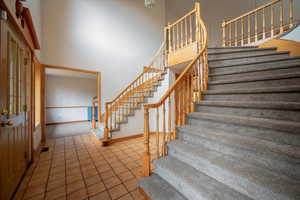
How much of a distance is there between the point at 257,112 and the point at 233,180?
2.85 feet

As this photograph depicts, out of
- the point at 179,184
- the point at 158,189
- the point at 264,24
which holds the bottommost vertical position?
the point at 158,189

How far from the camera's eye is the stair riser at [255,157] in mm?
945

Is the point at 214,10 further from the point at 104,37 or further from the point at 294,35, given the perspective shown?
the point at 104,37

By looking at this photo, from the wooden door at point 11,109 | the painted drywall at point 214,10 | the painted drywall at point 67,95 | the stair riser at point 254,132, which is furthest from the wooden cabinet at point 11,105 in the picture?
the painted drywall at point 214,10

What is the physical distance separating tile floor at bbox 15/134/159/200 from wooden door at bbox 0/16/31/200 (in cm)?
24

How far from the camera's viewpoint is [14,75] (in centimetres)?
146

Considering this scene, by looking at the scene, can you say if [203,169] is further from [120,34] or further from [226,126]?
[120,34]

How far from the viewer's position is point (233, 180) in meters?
1.02

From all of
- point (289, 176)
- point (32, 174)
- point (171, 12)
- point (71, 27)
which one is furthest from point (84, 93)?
point (289, 176)

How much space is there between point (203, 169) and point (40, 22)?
471cm

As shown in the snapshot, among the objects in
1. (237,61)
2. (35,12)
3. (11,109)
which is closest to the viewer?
(11,109)

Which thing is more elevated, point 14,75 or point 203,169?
point 14,75

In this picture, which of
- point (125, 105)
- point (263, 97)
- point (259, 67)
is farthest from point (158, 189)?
point (125, 105)

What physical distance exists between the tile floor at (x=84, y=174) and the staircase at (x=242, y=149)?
0.44 metres
